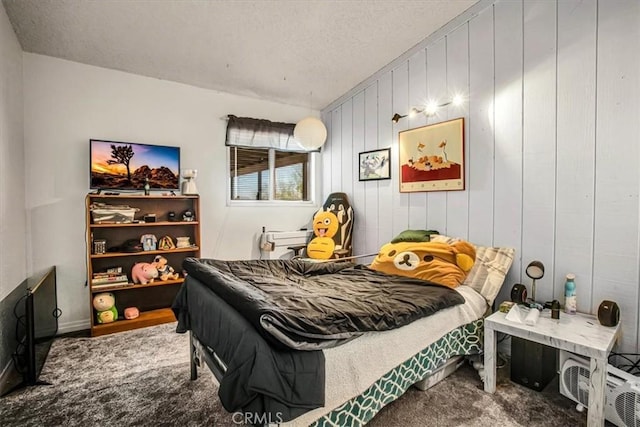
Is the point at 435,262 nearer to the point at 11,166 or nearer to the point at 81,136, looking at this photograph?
the point at 11,166

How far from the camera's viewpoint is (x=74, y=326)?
313 centimetres

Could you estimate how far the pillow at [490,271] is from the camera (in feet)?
7.86

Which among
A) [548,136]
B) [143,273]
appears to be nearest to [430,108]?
[548,136]

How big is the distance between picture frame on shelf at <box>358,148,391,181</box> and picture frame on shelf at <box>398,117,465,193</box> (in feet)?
0.66

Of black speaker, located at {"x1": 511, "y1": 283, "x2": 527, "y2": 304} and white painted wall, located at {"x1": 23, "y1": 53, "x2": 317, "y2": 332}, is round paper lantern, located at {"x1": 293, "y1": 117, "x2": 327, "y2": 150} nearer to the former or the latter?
white painted wall, located at {"x1": 23, "y1": 53, "x2": 317, "y2": 332}

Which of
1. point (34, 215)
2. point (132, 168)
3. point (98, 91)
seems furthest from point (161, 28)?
point (34, 215)

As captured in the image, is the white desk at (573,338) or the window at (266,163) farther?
the window at (266,163)

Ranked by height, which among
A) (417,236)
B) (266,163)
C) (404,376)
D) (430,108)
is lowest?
(404,376)

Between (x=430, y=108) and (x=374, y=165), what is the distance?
2.98 ft

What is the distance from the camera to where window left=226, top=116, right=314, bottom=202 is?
4012 mm

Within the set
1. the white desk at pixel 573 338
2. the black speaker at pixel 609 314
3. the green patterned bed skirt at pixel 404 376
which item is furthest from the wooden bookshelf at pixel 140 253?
the black speaker at pixel 609 314

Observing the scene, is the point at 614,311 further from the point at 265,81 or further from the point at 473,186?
the point at 265,81

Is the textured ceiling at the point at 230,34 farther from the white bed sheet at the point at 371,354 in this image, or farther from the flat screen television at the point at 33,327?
the white bed sheet at the point at 371,354

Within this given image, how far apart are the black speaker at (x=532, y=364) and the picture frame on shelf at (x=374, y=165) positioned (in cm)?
206
